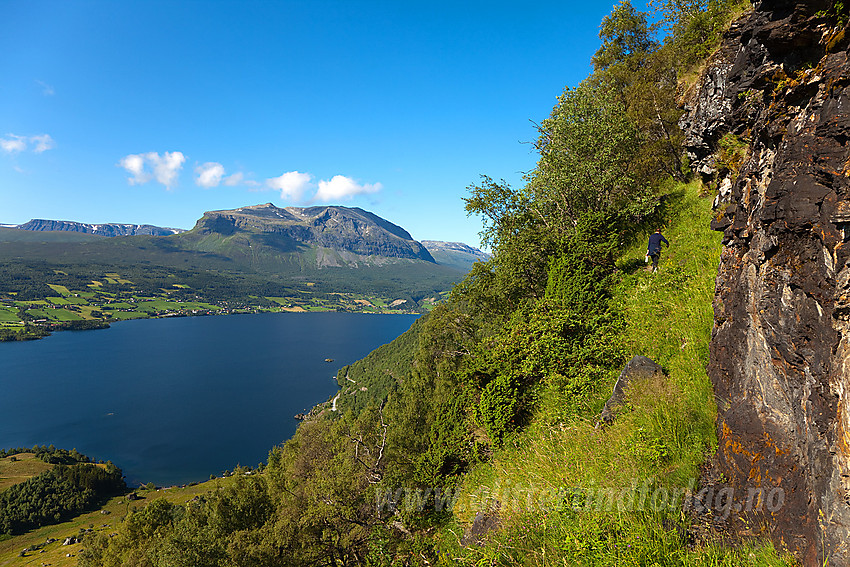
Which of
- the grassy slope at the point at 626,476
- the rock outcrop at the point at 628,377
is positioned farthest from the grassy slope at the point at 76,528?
the rock outcrop at the point at 628,377

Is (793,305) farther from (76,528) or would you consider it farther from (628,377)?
(76,528)

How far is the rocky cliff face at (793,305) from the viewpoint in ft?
11.3

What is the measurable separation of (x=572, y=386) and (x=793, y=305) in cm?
689

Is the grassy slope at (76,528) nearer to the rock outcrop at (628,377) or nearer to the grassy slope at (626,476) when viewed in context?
the grassy slope at (626,476)

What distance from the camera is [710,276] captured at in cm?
988

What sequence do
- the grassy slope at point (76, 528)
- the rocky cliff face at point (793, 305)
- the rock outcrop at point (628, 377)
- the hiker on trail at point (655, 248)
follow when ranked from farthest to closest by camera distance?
the grassy slope at point (76, 528) → the hiker on trail at point (655, 248) → the rock outcrop at point (628, 377) → the rocky cliff face at point (793, 305)

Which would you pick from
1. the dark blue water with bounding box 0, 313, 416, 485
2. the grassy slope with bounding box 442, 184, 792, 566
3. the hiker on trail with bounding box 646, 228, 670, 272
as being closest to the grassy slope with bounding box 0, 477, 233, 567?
the dark blue water with bounding box 0, 313, 416, 485

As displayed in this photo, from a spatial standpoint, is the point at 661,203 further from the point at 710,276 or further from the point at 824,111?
the point at 824,111

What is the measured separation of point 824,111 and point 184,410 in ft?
546

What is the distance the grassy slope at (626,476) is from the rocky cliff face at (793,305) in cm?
60

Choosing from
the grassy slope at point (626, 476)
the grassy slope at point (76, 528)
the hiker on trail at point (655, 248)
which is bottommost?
the grassy slope at point (76, 528)

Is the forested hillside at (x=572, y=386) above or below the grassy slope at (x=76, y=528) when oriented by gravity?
above

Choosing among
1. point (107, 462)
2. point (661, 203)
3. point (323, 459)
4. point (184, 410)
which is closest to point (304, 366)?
point (184, 410)

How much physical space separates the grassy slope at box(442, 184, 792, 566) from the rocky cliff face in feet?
1.95
